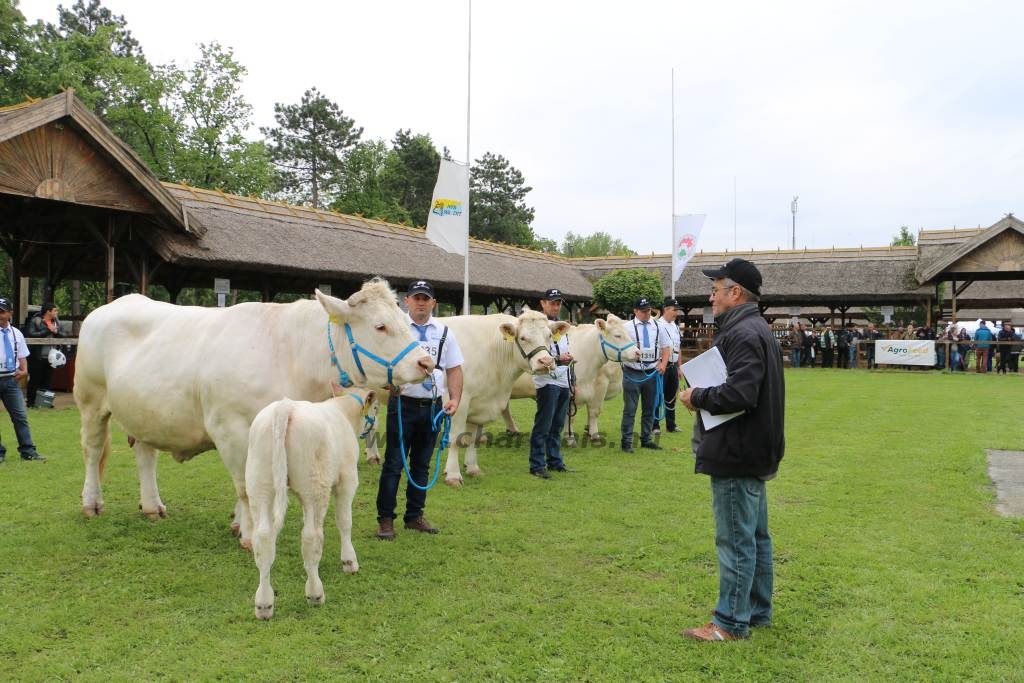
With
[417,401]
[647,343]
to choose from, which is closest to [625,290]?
[647,343]

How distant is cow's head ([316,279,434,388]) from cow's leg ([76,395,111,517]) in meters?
3.11

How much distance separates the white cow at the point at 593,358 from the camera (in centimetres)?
1088

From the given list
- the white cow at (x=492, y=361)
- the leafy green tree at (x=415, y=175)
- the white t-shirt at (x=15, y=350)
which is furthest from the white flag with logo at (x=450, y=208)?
the leafy green tree at (x=415, y=175)

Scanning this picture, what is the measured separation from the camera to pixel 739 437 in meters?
3.98

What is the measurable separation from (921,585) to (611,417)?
9.74m

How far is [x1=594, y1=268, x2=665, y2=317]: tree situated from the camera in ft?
113

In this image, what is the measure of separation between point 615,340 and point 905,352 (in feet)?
74.2

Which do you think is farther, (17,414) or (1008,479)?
(17,414)

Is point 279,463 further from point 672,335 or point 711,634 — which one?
point 672,335

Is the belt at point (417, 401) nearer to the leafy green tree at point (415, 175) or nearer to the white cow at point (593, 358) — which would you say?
the white cow at point (593, 358)

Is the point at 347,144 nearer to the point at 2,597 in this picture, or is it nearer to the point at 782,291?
the point at 782,291

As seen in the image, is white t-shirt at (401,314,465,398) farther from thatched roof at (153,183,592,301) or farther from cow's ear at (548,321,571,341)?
thatched roof at (153,183,592,301)

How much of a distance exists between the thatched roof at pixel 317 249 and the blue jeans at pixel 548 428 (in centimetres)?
1077

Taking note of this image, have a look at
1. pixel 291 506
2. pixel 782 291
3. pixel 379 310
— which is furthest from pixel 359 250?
pixel 782 291
